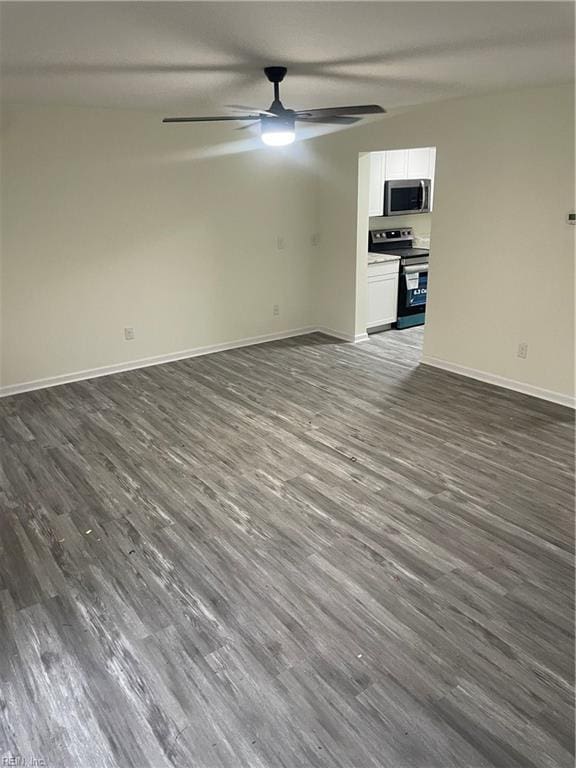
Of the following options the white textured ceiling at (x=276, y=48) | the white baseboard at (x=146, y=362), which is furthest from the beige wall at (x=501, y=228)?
the white baseboard at (x=146, y=362)

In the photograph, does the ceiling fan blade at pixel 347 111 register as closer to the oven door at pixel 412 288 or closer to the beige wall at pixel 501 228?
the beige wall at pixel 501 228

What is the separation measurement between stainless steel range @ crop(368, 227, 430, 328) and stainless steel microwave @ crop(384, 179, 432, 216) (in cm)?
36

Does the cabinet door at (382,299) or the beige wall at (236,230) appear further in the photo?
the cabinet door at (382,299)

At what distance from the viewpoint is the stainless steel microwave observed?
6.16 metres

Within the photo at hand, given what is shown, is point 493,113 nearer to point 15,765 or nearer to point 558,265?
point 558,265

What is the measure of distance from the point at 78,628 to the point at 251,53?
104 inches

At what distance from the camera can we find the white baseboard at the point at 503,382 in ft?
14.2

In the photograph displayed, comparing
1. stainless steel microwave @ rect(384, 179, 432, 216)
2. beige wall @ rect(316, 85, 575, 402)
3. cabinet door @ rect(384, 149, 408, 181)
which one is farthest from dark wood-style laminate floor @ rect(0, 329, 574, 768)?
cabinet door @ rect(384, 149, 408, 181)

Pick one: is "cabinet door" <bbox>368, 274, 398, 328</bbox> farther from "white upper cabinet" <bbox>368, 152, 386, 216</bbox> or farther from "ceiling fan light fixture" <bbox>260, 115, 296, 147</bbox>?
"ceiling fan light fixture" <bbox>260, 115, 296, 147</bbox>

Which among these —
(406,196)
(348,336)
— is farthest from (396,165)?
(348,336)

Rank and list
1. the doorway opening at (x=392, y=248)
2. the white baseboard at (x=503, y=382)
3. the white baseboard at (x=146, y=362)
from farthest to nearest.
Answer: the doorway opening at (x=392, y=248) < the white baseboard at (x=146, y=362) < the white baseboard at (x=503, y=382)

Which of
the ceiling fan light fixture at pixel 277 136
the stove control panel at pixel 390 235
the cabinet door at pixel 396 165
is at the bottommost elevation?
the ceiling fan light fixture at pixel 277 136

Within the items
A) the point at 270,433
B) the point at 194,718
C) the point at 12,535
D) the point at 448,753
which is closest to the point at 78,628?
the point at 194,718

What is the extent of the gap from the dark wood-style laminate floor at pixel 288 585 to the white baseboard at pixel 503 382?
0.13 meters
